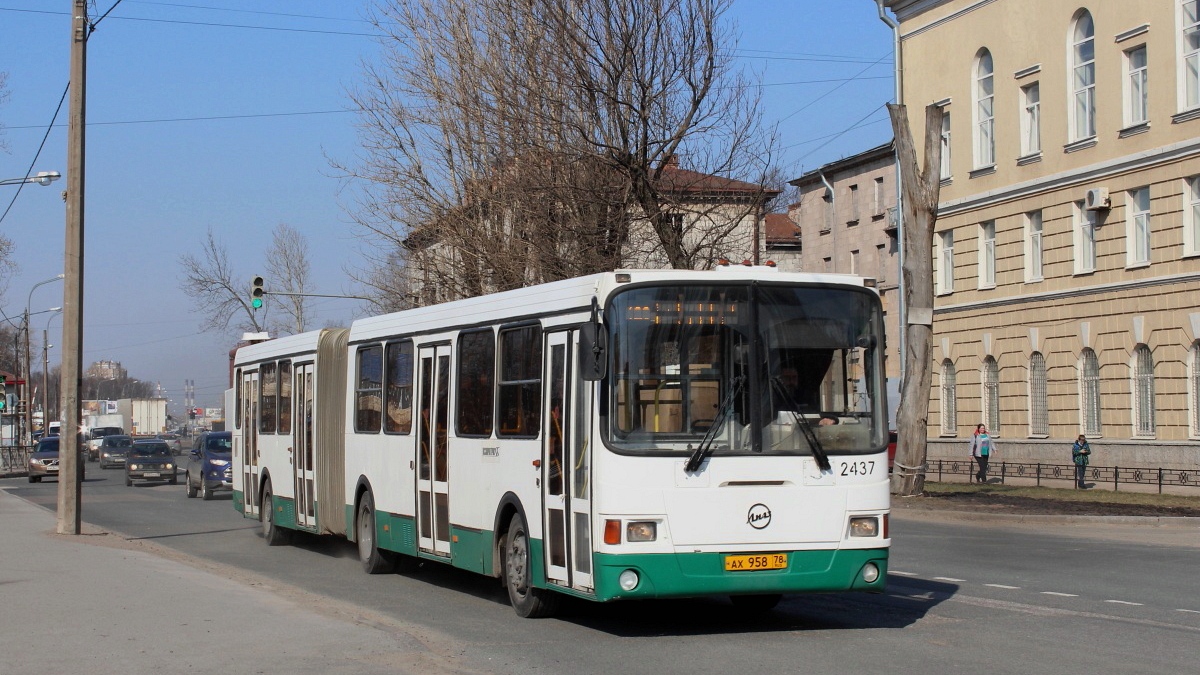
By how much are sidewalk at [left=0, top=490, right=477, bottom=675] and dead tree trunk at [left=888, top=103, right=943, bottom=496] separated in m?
17.5

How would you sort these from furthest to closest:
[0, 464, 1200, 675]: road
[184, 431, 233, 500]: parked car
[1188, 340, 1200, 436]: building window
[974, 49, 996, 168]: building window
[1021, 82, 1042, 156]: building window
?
1. [974, 49, 996, 168]: building window
2. [1021, 82, 1042, 156]: building window
3. [184, 431, 233, 500]: parked car
4. [1188, 340, 1200, 436]: building window
5. [0, 464, 1200, 675]: road

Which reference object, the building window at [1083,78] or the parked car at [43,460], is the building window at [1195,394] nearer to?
the building window at [1083,78]

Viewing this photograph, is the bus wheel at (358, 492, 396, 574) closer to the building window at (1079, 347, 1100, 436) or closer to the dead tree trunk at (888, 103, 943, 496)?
the dead tree trunk at (888, 103, 943, 496)

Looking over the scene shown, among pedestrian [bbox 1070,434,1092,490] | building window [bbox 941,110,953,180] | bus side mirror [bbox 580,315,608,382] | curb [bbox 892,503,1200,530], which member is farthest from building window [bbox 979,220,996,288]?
bus side mirror [bbox 580,315,608,382]

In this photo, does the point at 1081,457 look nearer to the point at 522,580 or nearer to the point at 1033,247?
the point at 1033,247

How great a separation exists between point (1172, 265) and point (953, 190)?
36.0 feet

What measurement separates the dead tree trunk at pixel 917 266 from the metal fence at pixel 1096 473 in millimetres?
6837

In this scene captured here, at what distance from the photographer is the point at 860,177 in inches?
2579

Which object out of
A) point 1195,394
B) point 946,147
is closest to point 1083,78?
point 946,147

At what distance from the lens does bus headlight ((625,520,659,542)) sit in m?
10.9

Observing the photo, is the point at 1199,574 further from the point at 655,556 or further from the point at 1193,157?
the point at 1193,157

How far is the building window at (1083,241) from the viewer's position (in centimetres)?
3988

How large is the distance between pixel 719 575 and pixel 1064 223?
32.3 meters

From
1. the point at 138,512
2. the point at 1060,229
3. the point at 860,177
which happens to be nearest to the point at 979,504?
the point at 1060,229
